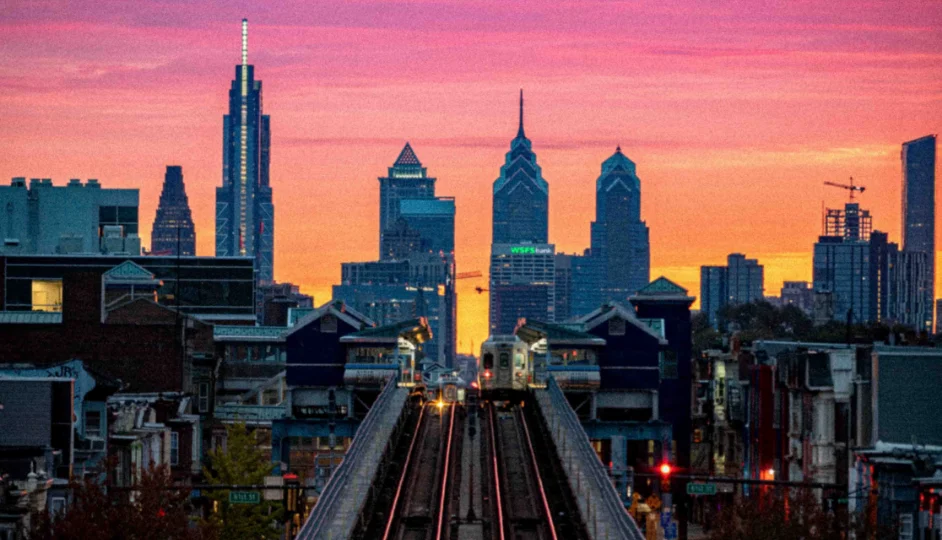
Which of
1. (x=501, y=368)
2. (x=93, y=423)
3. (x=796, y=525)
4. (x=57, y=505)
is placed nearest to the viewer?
(x=796, y=525)

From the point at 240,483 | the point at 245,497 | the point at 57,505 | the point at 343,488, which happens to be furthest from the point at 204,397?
the point at 57,505

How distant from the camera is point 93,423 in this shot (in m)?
89.5

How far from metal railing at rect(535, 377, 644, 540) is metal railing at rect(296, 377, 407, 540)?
7.86 m

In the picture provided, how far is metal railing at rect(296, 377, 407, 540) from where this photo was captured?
232 ft

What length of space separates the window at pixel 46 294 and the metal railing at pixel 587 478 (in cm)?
7073

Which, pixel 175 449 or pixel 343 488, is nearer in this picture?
pixel 343 488

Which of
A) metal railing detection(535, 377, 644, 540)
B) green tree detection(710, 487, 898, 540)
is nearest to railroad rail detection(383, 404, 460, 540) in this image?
metal railing detection(535, 377, 644, 540)

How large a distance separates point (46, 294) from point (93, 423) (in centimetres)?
10086

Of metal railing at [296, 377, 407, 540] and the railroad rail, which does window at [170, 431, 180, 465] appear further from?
the railroad rail

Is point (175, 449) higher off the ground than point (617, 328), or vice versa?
point (617, 328)

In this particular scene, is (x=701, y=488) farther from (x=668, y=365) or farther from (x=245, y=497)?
(x=668, y=365)

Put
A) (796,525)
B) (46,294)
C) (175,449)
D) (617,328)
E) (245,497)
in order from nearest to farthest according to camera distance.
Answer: (796,525)
(245,497)
(175,449)
(617,328)
(46,294)

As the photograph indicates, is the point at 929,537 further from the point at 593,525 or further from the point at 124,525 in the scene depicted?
the point at 124,525

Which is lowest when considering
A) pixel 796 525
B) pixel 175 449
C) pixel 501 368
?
pixel 796 525
